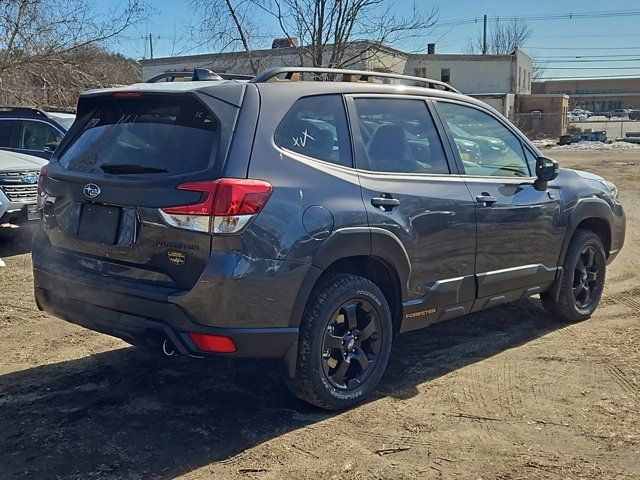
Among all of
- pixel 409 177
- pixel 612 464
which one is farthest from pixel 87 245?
pixel 612 464

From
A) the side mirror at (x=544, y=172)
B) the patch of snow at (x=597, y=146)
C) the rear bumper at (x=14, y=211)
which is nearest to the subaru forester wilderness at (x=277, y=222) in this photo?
the side mirror at (x=544, y=172)

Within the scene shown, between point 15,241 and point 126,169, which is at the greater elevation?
point 126,169

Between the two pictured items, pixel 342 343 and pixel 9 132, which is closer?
pixel 342 343

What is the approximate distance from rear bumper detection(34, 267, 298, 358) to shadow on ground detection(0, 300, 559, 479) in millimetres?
511

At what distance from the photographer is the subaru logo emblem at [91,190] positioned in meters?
3.75

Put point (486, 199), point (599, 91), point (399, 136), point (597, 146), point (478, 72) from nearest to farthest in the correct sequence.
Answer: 1. point (399, 136)
2. point (486, 199)
3. point (597, 146)
4. point (478, 72)
5. point (599, 91)

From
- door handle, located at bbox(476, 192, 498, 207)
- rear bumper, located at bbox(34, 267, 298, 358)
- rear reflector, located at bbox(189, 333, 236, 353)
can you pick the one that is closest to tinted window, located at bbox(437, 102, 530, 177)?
door handle, located at bbox(476, 192, 498, 207)

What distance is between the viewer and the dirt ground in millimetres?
3424

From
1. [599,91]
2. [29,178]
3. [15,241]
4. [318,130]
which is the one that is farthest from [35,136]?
[599,91]

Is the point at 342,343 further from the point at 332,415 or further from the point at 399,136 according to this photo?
the point at 399,136

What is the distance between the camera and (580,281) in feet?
19.6

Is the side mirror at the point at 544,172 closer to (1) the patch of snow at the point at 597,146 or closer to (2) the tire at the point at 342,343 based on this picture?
(2) the tire at the point at 342,343

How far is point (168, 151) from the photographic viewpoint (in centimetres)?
366

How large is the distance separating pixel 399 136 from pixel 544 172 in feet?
4.87
